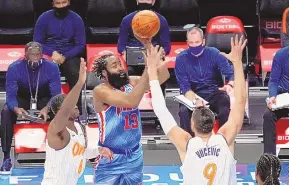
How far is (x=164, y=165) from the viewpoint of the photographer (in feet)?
33.0

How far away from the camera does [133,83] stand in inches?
309

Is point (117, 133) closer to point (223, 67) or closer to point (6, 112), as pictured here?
point (6, 112)

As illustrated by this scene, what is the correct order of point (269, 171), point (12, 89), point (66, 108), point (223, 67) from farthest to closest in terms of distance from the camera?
1. point (223, 67)
2. point (12, 89)
3. point (66, 108)
4. point (269, 171)

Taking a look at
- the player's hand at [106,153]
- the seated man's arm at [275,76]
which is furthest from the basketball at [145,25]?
the seated man's arm at [275,76]

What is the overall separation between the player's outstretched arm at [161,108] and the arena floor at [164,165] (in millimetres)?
3298

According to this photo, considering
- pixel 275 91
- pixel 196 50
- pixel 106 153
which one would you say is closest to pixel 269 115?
pixel 275 91

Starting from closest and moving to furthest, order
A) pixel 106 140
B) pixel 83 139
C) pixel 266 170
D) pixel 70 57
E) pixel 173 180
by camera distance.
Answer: pixel 266 170, pixel 83 139, pixel 106 140, pixel 173 180, pixel 70 57

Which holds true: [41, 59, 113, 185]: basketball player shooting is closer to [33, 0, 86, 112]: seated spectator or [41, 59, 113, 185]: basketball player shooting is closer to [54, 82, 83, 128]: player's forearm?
[54, 82, 83, 128]: player's forearm

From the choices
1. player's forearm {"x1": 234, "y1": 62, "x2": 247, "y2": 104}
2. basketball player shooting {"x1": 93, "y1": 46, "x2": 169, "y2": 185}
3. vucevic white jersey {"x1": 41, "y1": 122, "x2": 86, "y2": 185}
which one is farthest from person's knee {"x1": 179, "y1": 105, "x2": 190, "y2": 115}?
player's forearm {"x1": 234, "y1": 62, "x2": 247, "y2": 104}

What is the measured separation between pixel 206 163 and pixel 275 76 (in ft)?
13.7

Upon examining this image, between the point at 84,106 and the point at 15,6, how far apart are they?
2515 mm

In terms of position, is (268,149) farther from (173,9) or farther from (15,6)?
(15,6)

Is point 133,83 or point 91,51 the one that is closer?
point 133,83

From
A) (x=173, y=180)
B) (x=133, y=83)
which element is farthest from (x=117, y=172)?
(x=173, y=180)
